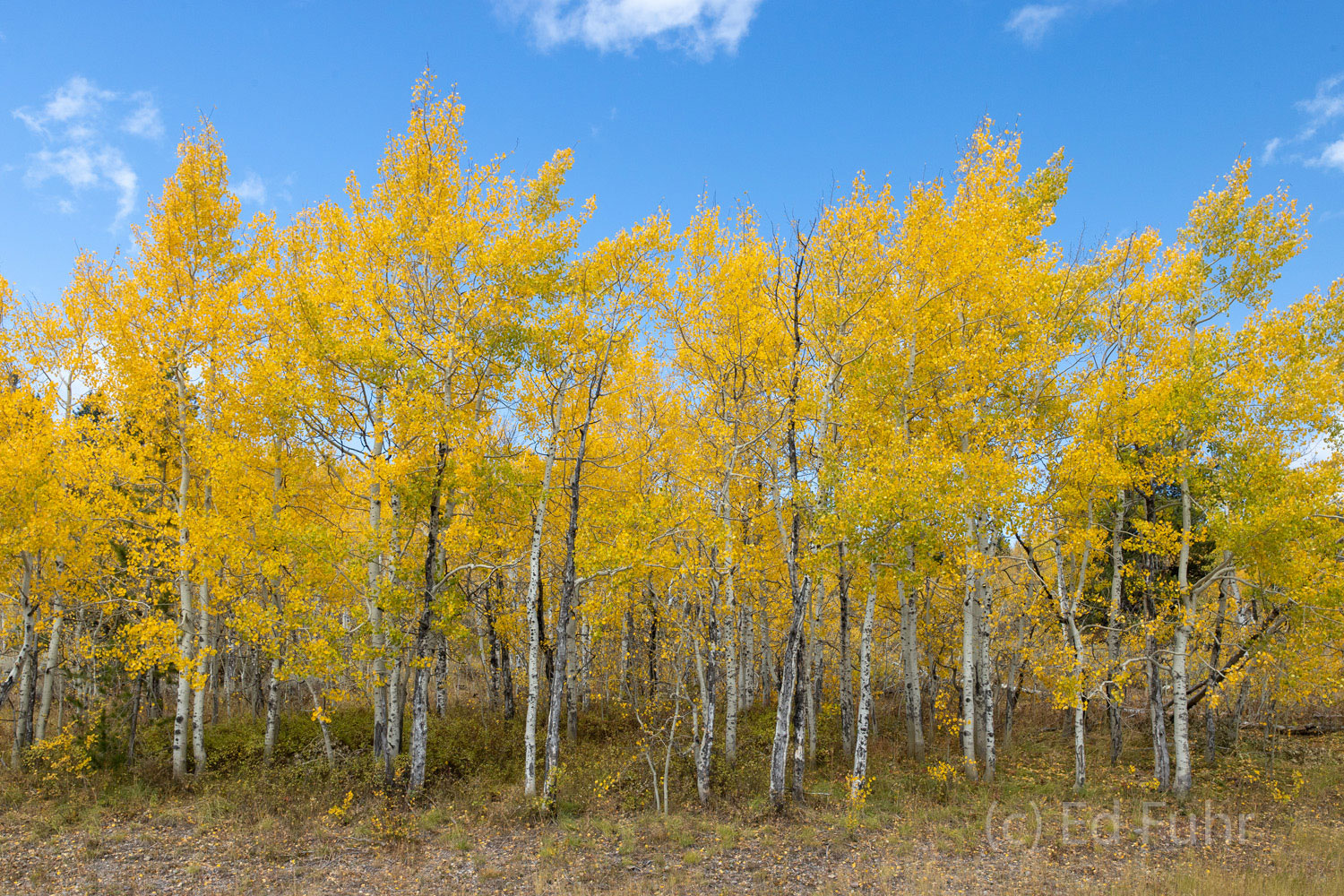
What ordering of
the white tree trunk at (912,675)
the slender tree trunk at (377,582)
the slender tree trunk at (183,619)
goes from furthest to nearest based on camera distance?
the white tree trunk at (912,675) < the slender tree trunk at (183,619) < the slender tree trunk at (377,582)

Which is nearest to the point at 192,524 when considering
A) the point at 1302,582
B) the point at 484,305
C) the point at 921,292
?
the point at 484,305

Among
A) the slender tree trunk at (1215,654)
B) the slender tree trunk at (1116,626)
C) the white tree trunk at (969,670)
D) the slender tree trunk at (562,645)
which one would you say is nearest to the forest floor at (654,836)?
the white tree trunk at (969,670)

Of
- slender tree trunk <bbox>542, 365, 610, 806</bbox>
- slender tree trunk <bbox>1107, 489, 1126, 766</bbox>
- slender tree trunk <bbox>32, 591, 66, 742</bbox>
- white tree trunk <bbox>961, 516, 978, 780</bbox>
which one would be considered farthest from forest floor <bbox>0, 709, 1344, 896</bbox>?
slender tree trunk <bbox>1107, 489, 1126, 766</bbox>

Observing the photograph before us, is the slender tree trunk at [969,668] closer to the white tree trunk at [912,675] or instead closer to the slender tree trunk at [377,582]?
the white tree trunk at [912,675]

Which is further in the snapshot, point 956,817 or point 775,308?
point 775,308

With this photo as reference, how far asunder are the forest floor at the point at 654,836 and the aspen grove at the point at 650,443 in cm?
75

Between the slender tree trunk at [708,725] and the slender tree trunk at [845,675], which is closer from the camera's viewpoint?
the slender tree trunk at [708,725]

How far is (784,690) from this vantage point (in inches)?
440

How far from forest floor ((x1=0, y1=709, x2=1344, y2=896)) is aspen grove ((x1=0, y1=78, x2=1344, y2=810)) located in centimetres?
75

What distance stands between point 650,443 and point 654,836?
7789mm

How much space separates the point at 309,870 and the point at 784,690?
7720 mm

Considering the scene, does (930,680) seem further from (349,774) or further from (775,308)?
(349,774)

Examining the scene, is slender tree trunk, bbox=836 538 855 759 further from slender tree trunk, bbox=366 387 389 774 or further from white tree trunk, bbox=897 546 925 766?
slender tree trunk, bbox=366 387 389 774

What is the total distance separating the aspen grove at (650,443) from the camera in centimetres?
1091
